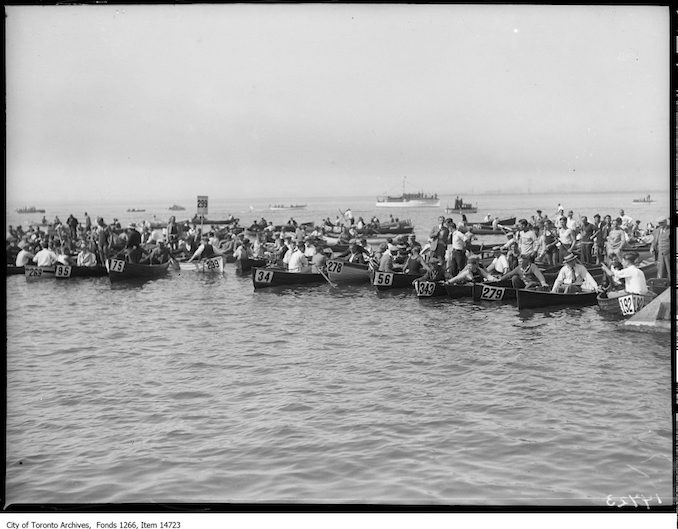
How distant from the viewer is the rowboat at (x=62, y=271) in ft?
47.1

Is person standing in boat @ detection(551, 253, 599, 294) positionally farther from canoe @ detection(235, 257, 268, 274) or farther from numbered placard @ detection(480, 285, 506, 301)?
canoe @ detection(235, 257, 268, 274)

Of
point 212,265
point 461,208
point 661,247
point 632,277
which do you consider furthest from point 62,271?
point 661,247

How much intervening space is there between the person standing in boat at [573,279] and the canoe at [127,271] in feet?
29.3

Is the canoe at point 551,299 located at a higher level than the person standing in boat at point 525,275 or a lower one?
lower

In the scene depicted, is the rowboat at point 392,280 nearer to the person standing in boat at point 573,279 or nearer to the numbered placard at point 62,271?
the person standing in boat at point 573,279

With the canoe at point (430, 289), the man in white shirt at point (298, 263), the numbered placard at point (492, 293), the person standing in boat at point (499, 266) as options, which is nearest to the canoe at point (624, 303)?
Result: the numbered placard at point (492, 293)

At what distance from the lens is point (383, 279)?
1479 cm

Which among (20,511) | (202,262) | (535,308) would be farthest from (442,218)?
(20,511)

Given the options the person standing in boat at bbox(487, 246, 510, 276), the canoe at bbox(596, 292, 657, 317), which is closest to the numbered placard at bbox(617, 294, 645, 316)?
the canoe at bbox(596, 292, 657, 317)

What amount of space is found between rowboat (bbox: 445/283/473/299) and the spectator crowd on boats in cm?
Result: 12

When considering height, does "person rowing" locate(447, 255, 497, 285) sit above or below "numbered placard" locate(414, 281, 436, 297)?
above

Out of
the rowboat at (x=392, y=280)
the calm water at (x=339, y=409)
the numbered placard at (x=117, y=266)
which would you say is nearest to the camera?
the calm water at (x=339, y=409)

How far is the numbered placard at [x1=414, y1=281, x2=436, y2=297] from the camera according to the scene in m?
13.8

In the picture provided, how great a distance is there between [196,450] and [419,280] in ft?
22.8
